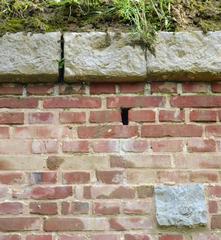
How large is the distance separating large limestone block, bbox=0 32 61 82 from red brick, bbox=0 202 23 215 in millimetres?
704

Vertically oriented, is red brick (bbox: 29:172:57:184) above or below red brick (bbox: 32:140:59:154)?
below

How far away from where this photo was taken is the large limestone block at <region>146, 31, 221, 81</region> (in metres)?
3.10

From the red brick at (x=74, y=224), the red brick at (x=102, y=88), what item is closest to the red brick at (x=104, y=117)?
the red brick at (x=102, y=88)

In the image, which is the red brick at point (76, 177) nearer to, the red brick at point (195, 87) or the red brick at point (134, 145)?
the red brick at point (134, 145)

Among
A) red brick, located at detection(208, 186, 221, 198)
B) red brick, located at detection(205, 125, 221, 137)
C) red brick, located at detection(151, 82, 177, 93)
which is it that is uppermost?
red brick, located at detection(151, 82, 177, 93)

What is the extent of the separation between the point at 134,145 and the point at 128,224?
1.44 feet

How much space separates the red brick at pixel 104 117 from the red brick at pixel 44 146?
0.25 m

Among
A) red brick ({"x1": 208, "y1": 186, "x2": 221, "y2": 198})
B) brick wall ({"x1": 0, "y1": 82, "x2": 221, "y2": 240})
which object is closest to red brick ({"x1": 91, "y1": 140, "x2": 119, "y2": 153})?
brick wall ({"x1": 0, "y1": 82, "x2": 221, "y2": 240})

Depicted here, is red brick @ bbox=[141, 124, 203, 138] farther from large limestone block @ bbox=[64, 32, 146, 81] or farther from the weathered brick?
the weathered brick

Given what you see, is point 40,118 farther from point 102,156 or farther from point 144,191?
point 144,191

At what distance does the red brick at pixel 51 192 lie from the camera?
9.91ft

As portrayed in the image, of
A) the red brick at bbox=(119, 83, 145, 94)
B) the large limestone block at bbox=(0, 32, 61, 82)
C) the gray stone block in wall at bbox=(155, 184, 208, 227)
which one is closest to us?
the gray stone block in wall at bbox=(155, 184, 208, 227)

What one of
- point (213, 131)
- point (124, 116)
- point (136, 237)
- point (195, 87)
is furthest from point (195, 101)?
point (136, 237)

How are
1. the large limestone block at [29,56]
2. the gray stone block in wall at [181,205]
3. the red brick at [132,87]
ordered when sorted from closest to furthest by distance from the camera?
1. the gray stone block in wall at [181,205]
2. the large limestone block at [29,56]
3. the red brick at [132,87]
